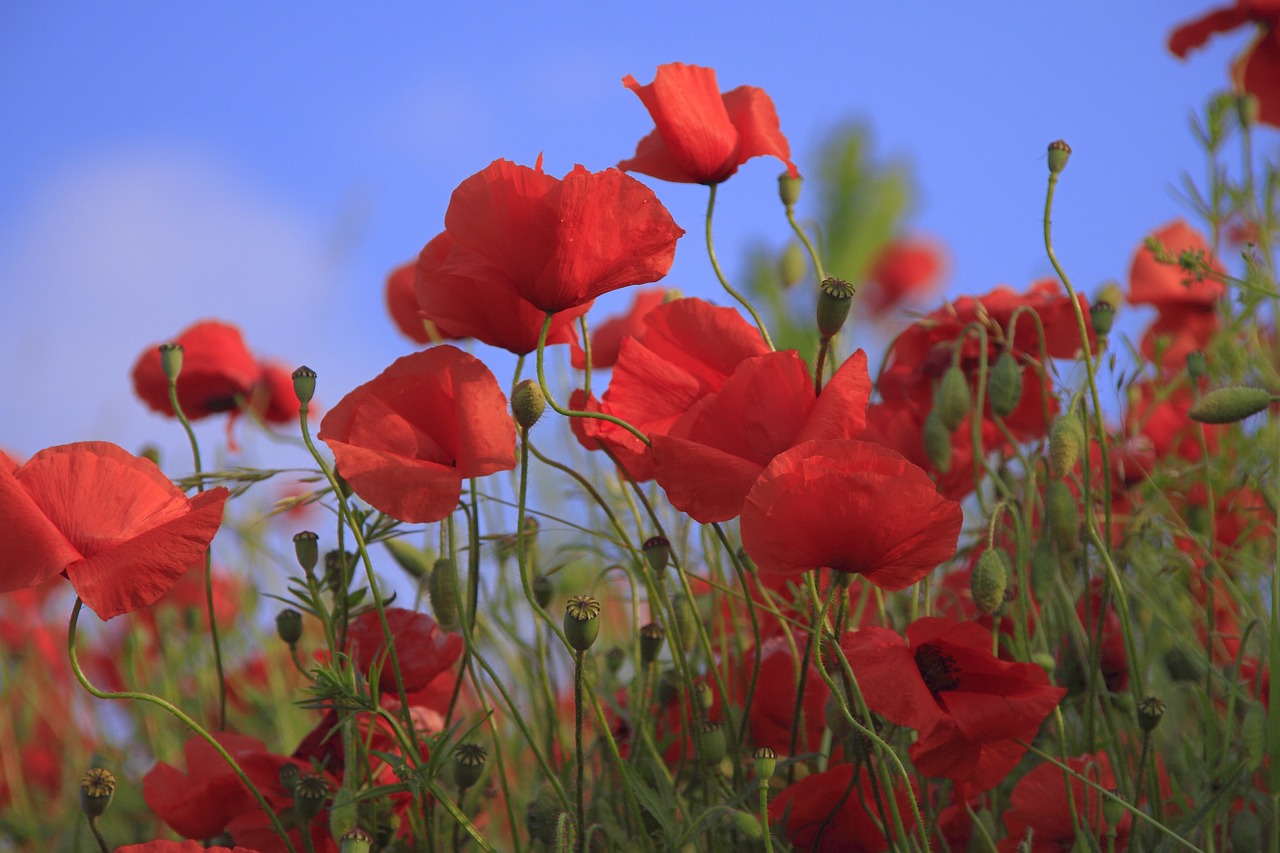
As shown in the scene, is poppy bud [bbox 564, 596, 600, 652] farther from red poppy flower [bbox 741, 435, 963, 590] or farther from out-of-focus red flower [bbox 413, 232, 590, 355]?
out-of-focus red flower [bbox 413, 232, 590, 355]

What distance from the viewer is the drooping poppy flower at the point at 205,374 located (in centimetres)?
138

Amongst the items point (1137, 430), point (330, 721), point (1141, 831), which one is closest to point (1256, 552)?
point (1137, 430)

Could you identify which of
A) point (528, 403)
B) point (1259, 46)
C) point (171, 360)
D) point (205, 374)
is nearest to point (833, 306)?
point (528, 403)

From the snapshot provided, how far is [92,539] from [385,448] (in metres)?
0.19

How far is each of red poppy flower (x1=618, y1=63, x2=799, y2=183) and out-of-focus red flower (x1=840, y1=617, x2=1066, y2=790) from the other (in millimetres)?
393

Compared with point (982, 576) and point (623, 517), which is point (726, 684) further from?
point (623, 517)

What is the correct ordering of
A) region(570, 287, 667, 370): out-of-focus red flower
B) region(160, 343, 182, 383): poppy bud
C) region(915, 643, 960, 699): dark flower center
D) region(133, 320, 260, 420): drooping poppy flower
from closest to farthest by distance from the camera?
Result: region(915, 643, 960, 699): dark flower center < region(160, 343, 182, 383): poppy bud < region(570, 287, 667, 370): out-of-focus red flower < region(133, 320, 260, 420): drooping poppy flower

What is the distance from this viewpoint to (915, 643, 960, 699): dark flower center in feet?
2.78

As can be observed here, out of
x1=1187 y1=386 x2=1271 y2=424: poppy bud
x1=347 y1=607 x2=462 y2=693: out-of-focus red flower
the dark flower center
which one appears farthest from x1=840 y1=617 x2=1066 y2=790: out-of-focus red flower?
x1=347 y1=607 x2=462 y2=693: out-of-focus red flower

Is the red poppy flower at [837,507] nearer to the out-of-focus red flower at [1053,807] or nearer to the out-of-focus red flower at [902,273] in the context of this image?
the out-of-focus red flower at [1053,807]

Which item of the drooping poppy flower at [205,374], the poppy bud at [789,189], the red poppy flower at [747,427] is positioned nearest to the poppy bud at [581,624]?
the red poppy flower at [747,427]

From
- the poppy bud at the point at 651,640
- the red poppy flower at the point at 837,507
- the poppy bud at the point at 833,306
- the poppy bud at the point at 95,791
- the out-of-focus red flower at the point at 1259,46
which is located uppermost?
the out-of-focus red flower at the point at 1259,46

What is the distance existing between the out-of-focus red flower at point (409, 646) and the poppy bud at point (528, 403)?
0.27 meters

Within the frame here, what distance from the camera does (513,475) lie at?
4.51 feet
